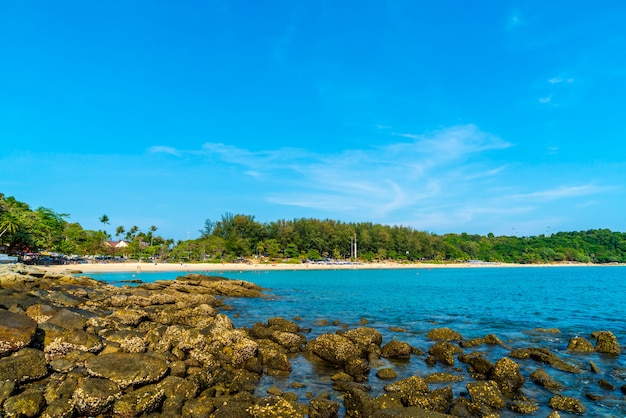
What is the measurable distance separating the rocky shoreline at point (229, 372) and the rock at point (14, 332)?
0.03m

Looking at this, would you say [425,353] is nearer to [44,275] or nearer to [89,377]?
[89,377]

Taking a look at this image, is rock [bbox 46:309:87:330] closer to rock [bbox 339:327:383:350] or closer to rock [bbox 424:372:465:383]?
rock [bbox 339:327:383:350]

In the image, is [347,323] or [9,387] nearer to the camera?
[9,387]

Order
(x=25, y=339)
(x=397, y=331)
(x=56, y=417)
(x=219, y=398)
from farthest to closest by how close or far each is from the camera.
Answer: (x=397, y=331), (x=25, y=339), (x=219, y=398), (x=56, y=417)

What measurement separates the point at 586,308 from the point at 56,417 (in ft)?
142

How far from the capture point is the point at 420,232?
172 meters

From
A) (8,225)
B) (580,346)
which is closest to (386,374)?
(580,346)

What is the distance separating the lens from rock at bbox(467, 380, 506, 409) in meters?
11.7

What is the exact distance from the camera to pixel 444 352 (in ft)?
55.3

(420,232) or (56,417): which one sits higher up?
(420,232)

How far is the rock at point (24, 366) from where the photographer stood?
1103 cm

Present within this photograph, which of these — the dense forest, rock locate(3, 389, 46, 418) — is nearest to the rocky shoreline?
rock locate(3, 389, 46, 418)

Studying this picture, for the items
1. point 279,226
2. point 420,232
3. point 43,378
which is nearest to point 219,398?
point 43,378

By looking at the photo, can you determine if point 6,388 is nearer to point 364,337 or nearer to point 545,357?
point 364,337
